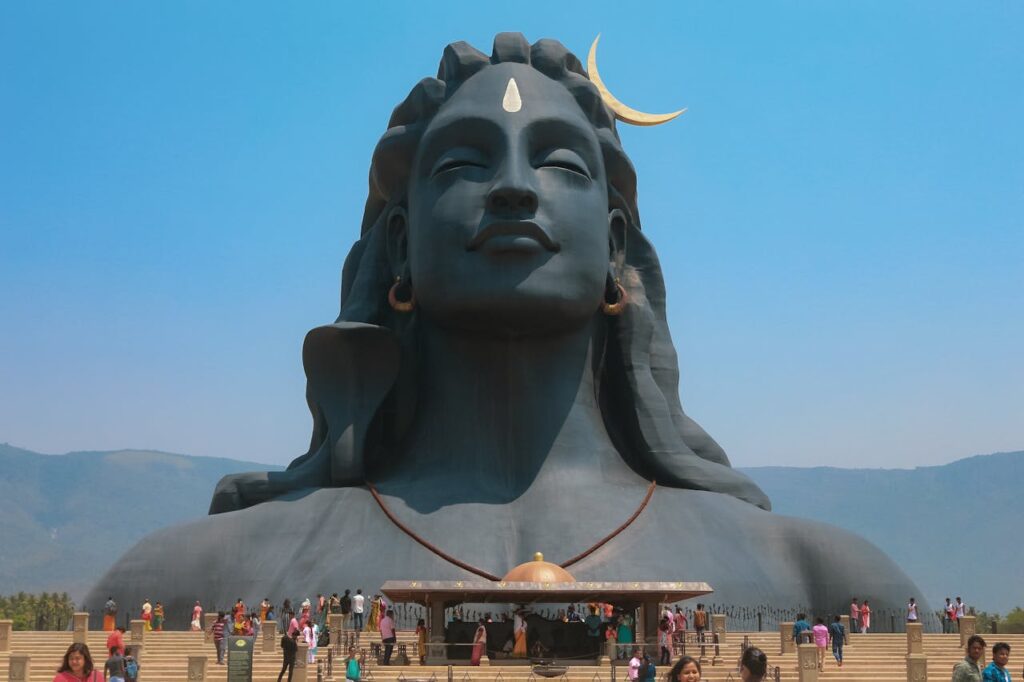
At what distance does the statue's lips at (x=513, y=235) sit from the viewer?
29.1 meters

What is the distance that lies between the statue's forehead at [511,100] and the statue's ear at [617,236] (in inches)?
84.7

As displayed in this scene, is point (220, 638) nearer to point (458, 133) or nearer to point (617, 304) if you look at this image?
point (458, 133)

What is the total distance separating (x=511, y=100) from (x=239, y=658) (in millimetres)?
15138

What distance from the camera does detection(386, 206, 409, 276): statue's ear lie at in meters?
32.3

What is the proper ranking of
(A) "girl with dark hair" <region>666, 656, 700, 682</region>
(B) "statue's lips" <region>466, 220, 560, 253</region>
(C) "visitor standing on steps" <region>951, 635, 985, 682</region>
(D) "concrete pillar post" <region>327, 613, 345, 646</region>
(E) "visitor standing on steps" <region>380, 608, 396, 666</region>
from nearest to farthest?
1. (A) "girl with dark hair" <region>666, 656, 700, 682</region>
2. (C) "visitor standing on steps" <region>951, 635, 985, 682</region>
3. (E) "visitor standing on steps" <region>380, 608, 396, 666</region>
4. (D) "concrete pillar post" <region>327, 613, 345, 646</region>
5. (B) "statue's lips" <region>466, 220, 560, 253</region>

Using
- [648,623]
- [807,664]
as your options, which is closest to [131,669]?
[648,623]

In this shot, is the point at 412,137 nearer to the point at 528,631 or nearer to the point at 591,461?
the point at 591,461

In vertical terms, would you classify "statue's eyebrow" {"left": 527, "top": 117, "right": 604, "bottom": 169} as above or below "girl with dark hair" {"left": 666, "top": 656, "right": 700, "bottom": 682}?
above

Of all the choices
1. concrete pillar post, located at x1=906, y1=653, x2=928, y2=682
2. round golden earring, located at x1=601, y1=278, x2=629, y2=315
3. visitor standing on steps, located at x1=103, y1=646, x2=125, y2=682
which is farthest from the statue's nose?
visitor standing on steps, located at x1=103, y1=646, x2=125, y2=682

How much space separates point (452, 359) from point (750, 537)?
6.94 meters

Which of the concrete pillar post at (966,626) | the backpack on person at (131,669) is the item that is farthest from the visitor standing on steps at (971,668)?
the concrete pillar post at (966,626)

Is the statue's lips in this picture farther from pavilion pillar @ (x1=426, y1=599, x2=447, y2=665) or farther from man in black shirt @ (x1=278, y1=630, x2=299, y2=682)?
man in black shirt @ (x1=278, y1=630, x2=299, y2=682)

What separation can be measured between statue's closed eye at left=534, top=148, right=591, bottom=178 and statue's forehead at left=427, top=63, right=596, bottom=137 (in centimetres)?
68

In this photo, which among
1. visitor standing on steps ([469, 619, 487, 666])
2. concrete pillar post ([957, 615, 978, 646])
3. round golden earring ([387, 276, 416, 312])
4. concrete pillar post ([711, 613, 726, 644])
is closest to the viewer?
visitor standing on steps ([469, 619, 487, 666])
